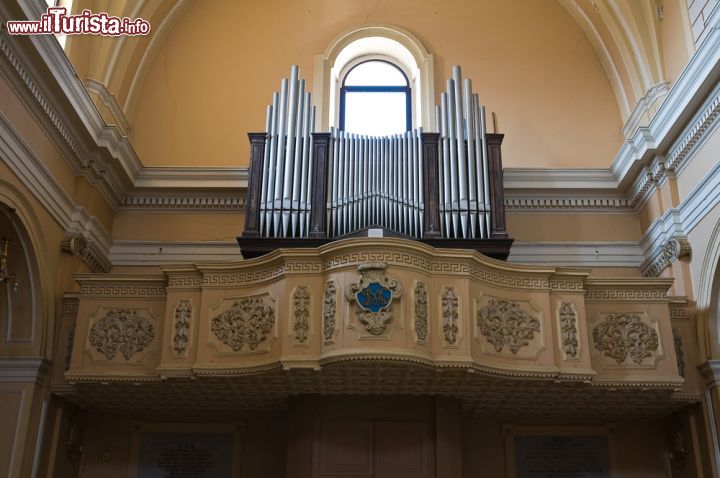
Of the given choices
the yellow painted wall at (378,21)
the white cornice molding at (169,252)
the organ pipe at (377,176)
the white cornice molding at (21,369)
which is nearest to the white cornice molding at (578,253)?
the yellow painted wall at (378,21)

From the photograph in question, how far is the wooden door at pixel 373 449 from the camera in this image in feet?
34.0

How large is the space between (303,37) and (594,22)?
4.97 metres

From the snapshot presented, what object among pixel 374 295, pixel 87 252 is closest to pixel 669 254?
pixel 374 295

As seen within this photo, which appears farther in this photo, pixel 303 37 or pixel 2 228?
pixel 303 37

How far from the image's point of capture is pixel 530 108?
534 inches

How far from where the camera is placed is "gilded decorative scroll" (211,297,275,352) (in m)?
9.63

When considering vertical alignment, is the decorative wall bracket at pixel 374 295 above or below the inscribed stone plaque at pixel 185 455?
above

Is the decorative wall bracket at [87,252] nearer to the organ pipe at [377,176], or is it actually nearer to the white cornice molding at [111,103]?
the white cornice molding at [111,103]

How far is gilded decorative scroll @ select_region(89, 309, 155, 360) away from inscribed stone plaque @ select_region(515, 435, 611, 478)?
5.38m

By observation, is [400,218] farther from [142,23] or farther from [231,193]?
[142,23]

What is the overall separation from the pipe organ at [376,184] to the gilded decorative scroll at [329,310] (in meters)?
1.41

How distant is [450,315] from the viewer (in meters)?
9.35

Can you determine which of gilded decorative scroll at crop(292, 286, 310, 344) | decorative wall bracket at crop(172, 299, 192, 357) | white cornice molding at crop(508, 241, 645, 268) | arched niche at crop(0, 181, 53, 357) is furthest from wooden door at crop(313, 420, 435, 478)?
arched niche at crop(0, 181, 53, 357)

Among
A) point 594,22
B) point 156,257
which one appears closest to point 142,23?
point 156,257
